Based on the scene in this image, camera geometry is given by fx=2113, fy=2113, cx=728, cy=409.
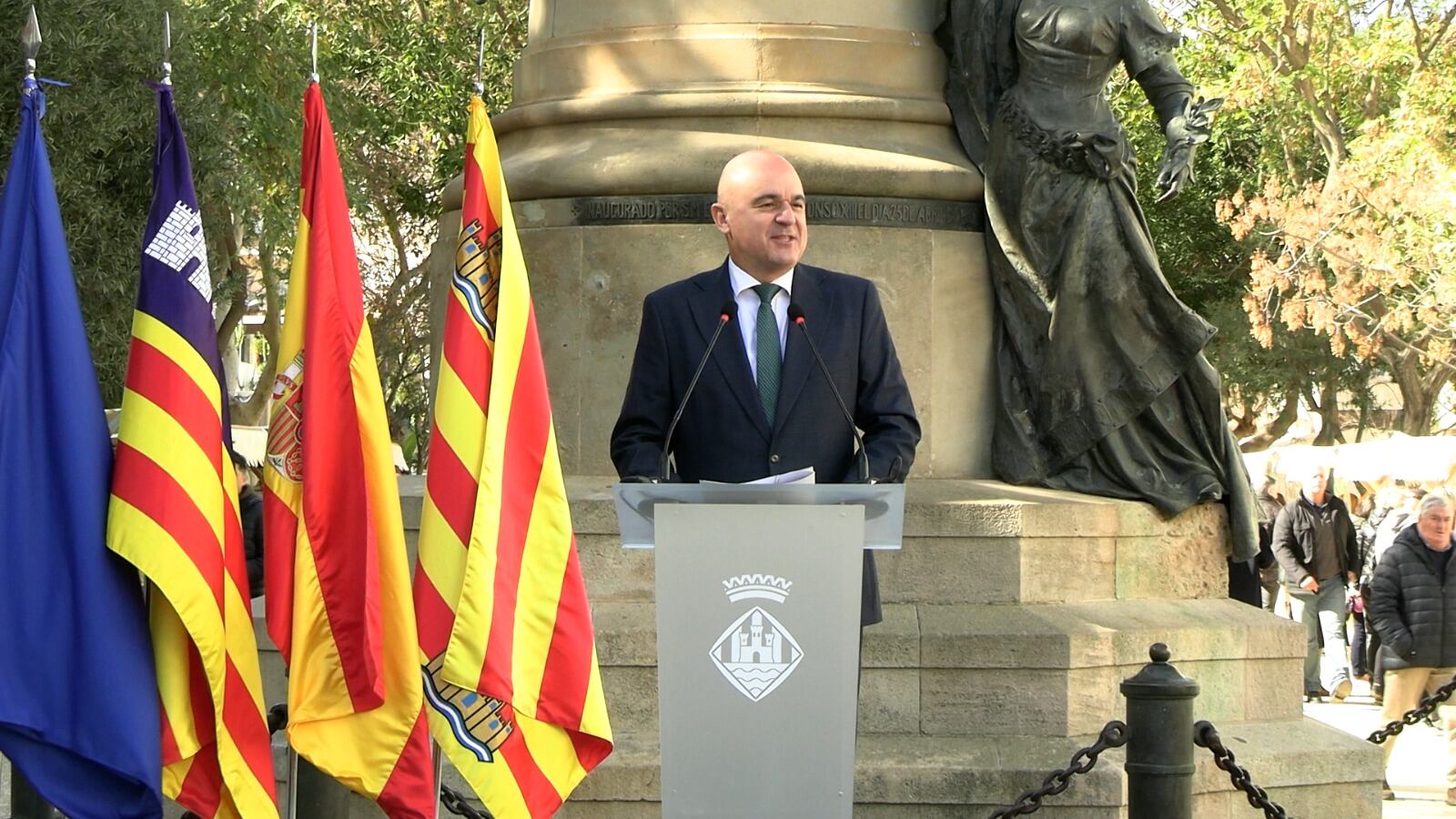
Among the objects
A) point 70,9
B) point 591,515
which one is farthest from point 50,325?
point 70,9

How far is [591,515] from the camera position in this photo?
6.95 metres

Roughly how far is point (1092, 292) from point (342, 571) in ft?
11.2

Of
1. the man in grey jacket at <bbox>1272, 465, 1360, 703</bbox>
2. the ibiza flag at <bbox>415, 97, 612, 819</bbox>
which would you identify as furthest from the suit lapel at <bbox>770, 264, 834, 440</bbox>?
the man in grey jacket at <bbox>1272, 465, 1360, 703</bbox>

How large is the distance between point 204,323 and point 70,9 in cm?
887

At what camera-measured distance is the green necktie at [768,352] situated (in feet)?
17.9

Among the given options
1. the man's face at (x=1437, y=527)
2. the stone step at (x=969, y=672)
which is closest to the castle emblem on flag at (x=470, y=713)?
the stone step at (x=969, y=672)

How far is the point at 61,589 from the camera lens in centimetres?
481

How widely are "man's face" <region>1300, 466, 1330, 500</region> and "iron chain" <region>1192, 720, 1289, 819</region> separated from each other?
986cm

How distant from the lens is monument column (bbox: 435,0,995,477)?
7.55m

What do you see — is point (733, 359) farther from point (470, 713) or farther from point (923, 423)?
point (923, 423)

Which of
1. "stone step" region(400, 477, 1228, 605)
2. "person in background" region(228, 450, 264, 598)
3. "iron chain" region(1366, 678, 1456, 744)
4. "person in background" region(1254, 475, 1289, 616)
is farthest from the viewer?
"person in background" region(1254, 475, 1289, 616)

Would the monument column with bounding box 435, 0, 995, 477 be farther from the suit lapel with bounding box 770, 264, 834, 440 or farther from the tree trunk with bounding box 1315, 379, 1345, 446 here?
the tree trunk with bounding box 1315, 379, 1345, 446

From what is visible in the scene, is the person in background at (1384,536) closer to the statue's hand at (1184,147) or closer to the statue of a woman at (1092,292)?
the statue of a woman at (1092,292)

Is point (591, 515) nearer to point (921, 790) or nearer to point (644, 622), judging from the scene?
point (644, 622)
